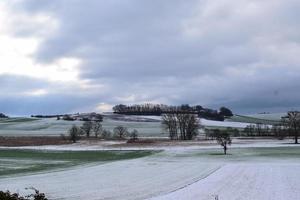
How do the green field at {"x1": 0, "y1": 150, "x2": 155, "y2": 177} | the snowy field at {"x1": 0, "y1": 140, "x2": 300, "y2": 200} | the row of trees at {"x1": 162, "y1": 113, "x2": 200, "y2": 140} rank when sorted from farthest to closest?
the row of trees at {"x1": 162, "y1": 113, "x2": 200, "y2": 140}, the green field at {"x1": 0, "y1": 150, "x2": 155, "y2": 177}, the snowy field at {"x1": 0, "y1": 140, "x2": 300, "y2": 200}

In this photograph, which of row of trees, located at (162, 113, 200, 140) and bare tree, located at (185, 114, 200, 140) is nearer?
bare tree, located at (185, 114, 200, 140)

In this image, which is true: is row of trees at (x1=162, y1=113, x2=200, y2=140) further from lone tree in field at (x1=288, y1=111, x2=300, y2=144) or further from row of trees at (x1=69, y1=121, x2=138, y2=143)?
lone tree in field at (x1=288, y1=111, x2=300, y2=144)

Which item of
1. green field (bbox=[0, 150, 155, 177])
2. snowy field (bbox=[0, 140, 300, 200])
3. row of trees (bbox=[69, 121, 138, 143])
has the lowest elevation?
snowy field (bbox=[0, 140, 300, 200])

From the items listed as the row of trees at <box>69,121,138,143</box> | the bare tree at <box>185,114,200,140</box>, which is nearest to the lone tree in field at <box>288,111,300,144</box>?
the bare tree at <box>185,114,200,140</box>

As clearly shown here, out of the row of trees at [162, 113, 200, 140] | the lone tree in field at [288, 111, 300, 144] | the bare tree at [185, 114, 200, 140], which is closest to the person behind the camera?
the lone tree in field at [288, 111, 300, 144]

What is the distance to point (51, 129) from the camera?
643ft

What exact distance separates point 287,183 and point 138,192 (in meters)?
9.62

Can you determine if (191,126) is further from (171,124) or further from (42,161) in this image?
(42,161)

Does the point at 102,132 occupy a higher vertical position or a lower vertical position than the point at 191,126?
lower

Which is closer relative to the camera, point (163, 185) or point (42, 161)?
point (163, 185)

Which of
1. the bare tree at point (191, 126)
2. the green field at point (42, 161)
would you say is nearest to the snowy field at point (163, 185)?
the green field at point (42, 161)

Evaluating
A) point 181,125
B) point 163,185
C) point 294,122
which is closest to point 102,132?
point 181,125

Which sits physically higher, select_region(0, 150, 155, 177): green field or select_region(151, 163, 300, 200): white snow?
select_region(0, 150, 155, 177): green field

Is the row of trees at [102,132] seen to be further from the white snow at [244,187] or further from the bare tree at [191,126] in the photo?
the white snow at [244,187]
